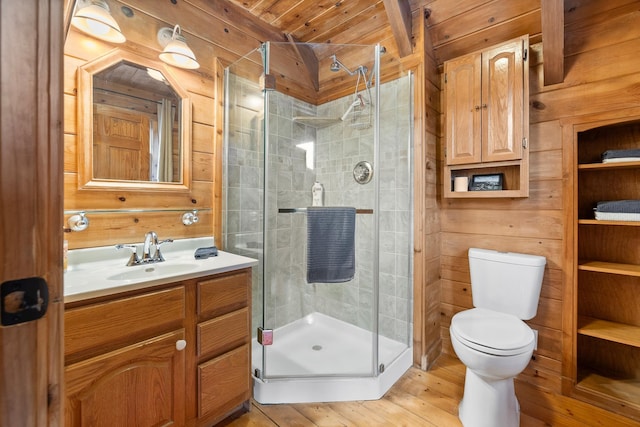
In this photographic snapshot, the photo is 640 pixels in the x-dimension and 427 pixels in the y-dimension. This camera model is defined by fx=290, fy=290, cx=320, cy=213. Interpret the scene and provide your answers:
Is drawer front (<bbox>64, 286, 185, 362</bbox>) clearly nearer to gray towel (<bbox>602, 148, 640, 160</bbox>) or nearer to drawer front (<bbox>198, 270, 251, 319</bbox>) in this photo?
drawer front (<bbox>198, 270, 251, 319</bbox>)

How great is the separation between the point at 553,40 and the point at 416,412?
218cm

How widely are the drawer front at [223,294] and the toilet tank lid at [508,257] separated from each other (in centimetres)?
147

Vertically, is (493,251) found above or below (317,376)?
above

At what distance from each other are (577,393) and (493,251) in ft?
2.94

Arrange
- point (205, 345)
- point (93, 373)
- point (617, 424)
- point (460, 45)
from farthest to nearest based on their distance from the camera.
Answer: point (460, 45)
point (617, 424)
point (205, 345)
point (93, 373)

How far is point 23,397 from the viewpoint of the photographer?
17.7 inches

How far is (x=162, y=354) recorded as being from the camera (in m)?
1.23

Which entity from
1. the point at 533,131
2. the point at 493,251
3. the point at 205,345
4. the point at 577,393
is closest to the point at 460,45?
the point at 533,131

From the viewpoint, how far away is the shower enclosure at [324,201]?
1.84 metres

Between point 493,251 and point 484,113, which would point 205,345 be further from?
point 484,113

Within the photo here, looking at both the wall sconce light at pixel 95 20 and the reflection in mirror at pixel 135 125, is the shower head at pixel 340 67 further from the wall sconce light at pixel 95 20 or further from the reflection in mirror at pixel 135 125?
the wall sconce light at pixel 95 20

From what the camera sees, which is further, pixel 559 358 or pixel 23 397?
pixel 559 358

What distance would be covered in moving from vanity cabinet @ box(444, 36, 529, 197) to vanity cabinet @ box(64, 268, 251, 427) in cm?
163

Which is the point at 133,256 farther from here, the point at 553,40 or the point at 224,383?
the point at 553,40
